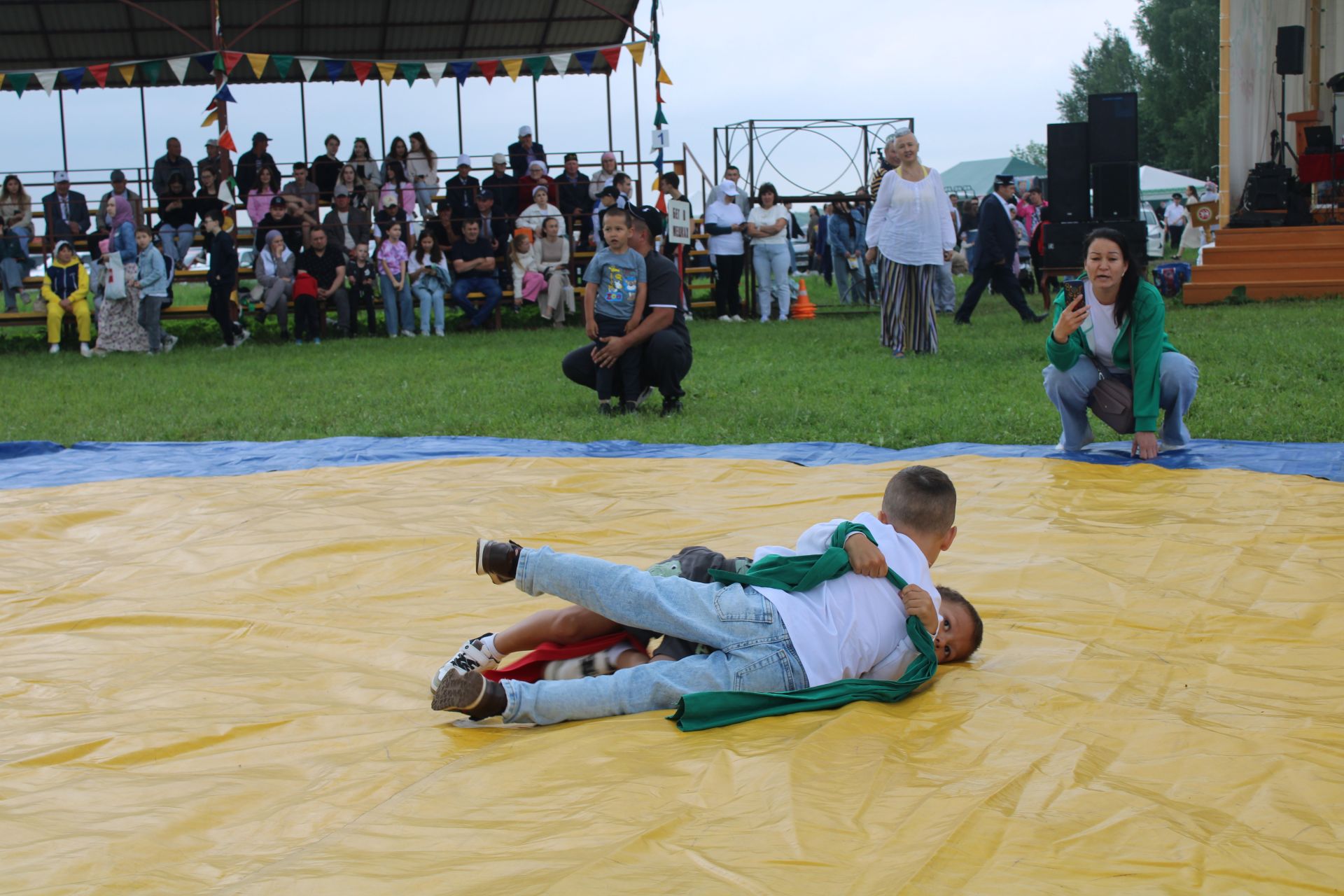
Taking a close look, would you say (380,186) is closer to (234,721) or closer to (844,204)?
(844,204)

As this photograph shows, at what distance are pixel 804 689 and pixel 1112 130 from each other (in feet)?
44.2

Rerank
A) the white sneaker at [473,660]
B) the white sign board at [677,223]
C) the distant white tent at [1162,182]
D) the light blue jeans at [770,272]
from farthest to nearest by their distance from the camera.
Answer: the distant white tent at [1162,182] < the light blue jeans at [770,272] < the white sign board at [677,223] < the white sneaker at [473,660]

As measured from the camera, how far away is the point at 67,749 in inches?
102

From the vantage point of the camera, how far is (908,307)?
10.0 meters

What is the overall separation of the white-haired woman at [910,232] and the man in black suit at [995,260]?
310 centimetres

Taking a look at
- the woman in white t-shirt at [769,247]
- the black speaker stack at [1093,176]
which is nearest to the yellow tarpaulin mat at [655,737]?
the black speaker stack at [1093,176]

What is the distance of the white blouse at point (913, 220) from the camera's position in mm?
9539

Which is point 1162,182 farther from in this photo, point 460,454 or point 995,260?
point 460,454

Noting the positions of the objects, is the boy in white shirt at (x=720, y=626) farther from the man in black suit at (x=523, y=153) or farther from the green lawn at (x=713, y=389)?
the man in black suit at (x=523, y=153)

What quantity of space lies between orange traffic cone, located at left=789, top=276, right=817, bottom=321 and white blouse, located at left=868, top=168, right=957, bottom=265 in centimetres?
574

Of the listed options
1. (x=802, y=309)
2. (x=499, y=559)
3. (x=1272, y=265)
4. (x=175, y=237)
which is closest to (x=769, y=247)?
(x=802, y=309)

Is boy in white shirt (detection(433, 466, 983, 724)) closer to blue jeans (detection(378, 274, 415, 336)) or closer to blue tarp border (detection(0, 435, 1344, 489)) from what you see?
blue tarp border (detection(0, 435, 1344, 489))

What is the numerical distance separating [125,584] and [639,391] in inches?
167

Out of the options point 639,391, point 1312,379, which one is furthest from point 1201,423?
point 639,391
